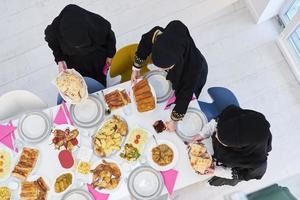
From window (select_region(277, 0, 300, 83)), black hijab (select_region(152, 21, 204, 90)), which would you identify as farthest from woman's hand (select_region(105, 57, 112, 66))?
window (select_region(277, 0, 300, 83))

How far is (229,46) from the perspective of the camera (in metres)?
3.55

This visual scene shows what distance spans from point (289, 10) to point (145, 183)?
2262mm

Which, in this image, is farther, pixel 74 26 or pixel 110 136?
pixel 110 136

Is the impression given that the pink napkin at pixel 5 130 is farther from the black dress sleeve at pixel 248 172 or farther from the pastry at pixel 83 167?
the black dress sleeve at pixel 248 172

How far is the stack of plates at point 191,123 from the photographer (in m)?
2.38

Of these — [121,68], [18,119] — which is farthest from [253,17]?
[18,119]

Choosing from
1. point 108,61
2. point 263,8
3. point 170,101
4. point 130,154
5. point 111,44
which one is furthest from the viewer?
point 263,8

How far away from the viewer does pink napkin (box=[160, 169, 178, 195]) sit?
2285 millimetres

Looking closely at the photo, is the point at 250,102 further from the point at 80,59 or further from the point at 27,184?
the point at 27,184

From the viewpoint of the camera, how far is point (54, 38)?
8.10 ft

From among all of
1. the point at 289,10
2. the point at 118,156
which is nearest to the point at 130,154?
the point at 118,156

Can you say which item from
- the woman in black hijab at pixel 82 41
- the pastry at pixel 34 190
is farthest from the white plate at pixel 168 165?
the woman in black hijab at pixel 82 41

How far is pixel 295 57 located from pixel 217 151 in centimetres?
165

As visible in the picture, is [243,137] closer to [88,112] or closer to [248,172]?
[248,172]
